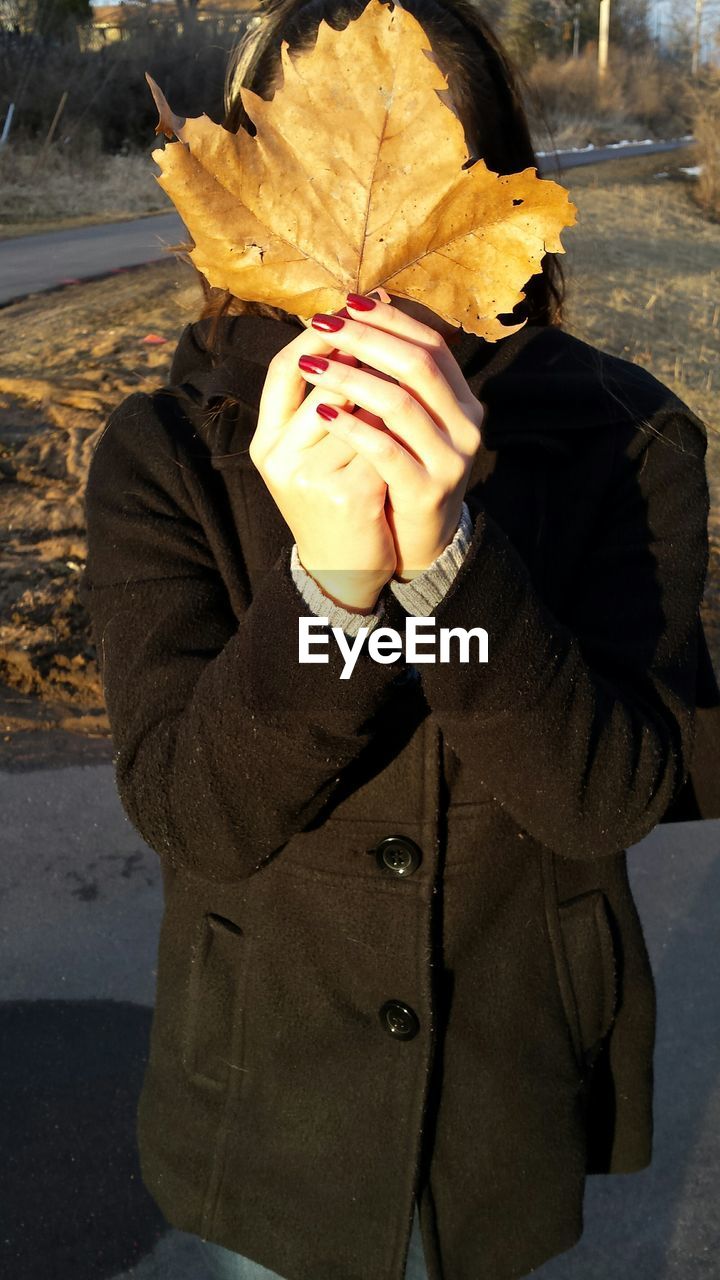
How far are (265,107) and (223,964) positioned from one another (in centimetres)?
96

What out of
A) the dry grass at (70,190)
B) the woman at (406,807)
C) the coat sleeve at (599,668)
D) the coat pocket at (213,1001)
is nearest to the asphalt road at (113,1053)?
the woman at (406,807)

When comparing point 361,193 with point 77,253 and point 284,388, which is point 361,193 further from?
point 77,253

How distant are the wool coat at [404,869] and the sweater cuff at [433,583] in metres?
0.16

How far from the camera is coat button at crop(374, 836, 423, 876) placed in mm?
1344

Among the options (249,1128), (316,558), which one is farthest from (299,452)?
(249,1128)

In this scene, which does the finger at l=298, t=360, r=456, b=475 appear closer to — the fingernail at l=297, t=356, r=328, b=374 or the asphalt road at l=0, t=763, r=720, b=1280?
the fingernail at l=297, t=356, r=328, b=374

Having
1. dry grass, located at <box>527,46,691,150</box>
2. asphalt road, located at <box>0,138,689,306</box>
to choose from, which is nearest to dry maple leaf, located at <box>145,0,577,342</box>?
asphalt road, located at <box>0,138,689,306</box>

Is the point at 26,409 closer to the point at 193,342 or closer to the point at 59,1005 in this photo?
the point at 59,1005

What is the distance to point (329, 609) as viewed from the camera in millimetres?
1106

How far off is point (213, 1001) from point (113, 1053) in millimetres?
1438

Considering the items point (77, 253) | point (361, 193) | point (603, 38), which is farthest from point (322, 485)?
point (603, 38)

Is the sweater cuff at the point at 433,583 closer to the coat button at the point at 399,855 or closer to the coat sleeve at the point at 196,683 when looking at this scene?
the coat sleeve at the point at 196,683

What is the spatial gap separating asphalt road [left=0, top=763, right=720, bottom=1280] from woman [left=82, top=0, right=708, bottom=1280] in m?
0.98

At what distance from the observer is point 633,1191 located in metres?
2.46
